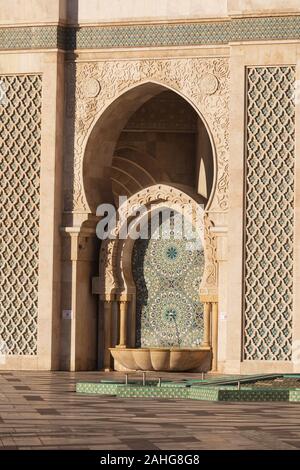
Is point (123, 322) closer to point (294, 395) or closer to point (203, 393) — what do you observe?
point (203, 393)

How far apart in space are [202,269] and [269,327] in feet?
4.41

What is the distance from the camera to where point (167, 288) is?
14797mm

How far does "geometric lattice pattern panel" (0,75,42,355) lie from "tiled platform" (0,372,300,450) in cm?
305

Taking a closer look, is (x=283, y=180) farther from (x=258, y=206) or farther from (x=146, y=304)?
(x=146, y=304)

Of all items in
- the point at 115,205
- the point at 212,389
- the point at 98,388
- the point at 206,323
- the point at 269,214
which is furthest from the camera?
the point at 115,205

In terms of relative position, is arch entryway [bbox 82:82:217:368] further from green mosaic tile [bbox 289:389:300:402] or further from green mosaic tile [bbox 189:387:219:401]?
green mosaic tile [bbox 289:389:300:402]

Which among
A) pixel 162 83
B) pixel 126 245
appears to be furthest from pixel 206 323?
pixel 162 83

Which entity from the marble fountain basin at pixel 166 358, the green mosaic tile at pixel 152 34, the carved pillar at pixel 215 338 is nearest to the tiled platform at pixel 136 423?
the marble fountain basin at pixel 166 358

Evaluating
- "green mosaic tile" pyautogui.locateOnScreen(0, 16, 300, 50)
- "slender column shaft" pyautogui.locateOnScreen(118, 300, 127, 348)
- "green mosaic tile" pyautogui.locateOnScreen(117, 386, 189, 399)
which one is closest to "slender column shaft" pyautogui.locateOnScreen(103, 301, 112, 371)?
"slender column shaft" pyautogui.locateOnScreen(118, 300, 127, 348)

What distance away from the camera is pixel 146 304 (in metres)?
14.8

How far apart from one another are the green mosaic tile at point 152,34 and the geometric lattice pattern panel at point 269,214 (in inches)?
14.6

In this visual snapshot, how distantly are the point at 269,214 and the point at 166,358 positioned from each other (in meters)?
1.76

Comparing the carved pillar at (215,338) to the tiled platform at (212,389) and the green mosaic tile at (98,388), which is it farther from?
the green mosaic tile at (98,388)

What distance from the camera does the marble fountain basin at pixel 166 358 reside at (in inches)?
555
